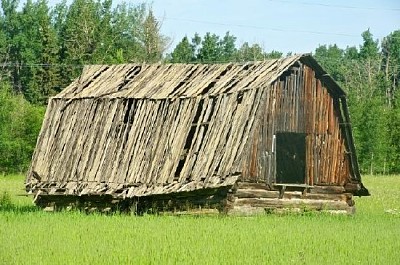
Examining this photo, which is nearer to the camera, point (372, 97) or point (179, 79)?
point (179, 79)

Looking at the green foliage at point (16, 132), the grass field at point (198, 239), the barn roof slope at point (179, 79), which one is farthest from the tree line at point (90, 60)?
the grass field at point (198, 239)

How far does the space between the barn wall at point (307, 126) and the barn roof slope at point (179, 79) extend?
530mm

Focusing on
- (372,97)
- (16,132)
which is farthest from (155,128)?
(372,97)

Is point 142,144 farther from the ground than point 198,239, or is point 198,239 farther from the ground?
point 142,144

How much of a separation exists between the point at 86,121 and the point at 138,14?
6399 centimetres

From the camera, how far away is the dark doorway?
102 ft

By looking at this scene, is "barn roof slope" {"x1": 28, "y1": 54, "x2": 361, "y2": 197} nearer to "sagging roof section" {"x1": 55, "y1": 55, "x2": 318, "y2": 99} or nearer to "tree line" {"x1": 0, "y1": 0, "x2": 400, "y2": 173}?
"sagging roof section" {"x1": 55, "y1": 55, "x2": 318, "y2": 99}

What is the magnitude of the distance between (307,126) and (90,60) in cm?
5235

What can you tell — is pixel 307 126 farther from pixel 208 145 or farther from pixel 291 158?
pixel 208 145

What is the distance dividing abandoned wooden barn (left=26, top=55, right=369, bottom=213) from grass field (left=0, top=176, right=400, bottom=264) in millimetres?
1456

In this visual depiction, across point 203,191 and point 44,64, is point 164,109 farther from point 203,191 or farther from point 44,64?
point 44,64

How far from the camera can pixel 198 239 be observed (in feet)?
69.2

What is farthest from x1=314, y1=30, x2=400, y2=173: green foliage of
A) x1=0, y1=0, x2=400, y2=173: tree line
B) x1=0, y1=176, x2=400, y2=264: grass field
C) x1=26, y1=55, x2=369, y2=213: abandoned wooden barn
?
x1=0, y1=176, x2=400, y2=264: grass field

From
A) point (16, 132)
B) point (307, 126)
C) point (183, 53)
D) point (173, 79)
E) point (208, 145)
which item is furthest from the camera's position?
point (183, 53)
